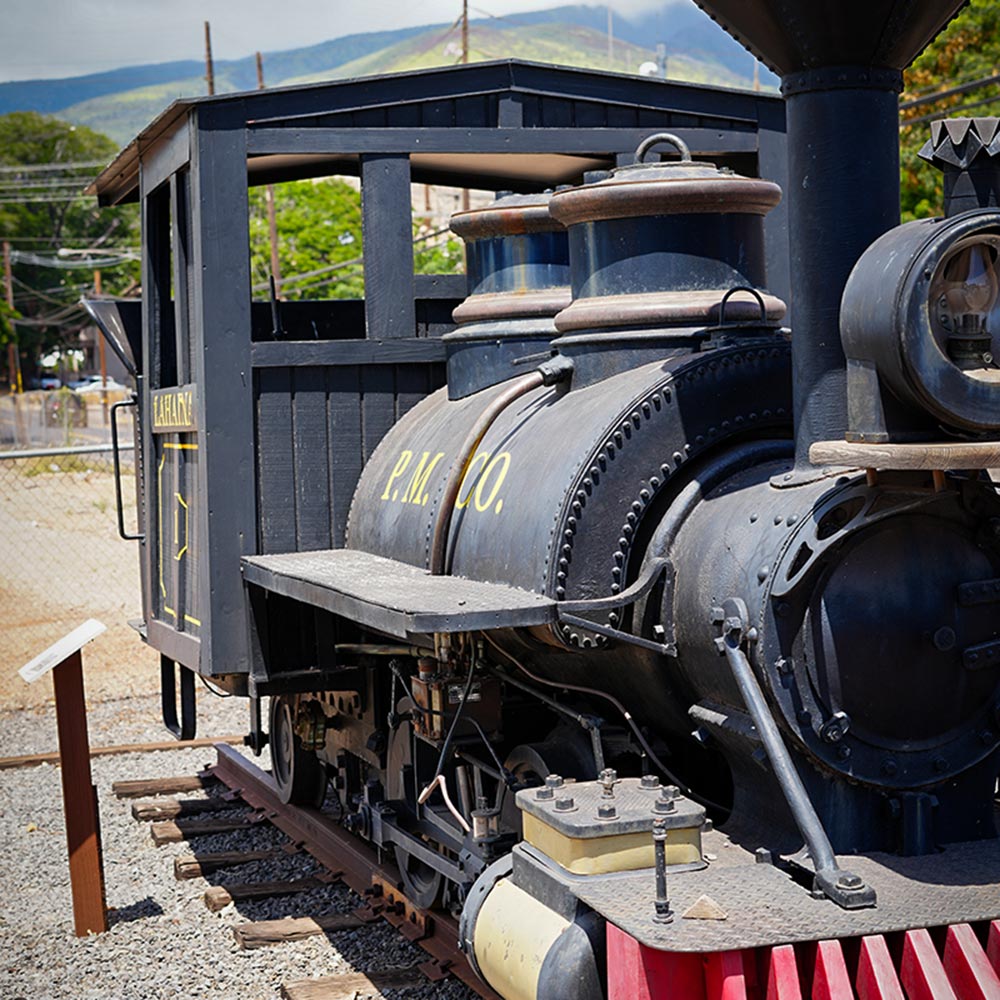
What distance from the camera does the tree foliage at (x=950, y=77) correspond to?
19625 millimetres

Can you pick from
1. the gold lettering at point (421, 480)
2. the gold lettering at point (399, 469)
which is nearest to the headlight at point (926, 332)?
the gold lettering at point (421, 480)

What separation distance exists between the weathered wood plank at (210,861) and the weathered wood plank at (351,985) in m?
1.93

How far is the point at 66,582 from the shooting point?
1845 centimetres

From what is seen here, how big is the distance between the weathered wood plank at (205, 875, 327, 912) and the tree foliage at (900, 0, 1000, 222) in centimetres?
1437

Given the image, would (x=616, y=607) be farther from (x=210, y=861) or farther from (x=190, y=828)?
(x=190, y=828)

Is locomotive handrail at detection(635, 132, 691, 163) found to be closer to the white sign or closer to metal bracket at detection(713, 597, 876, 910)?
metal bracket at detection(713, 597, 876, 910)

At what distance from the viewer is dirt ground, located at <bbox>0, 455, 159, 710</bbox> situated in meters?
13.8

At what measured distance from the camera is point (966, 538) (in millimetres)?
4262

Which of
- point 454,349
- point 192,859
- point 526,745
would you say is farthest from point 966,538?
point 192,859

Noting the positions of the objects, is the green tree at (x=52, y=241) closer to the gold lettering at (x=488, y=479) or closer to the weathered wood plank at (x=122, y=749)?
the weathered wood plank at (x=122, y=749)

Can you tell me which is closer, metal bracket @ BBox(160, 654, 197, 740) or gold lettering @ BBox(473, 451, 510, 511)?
gold lettering @ BBox(473, 451, 510, 511)

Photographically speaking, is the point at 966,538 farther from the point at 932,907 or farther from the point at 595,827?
the point at 595,827

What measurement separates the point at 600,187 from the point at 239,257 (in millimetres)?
1972

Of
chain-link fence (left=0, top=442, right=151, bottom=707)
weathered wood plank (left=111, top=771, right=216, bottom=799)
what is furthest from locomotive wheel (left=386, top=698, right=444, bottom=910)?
chain-link fence (left=0, top=442, right=151, bottom=707)
